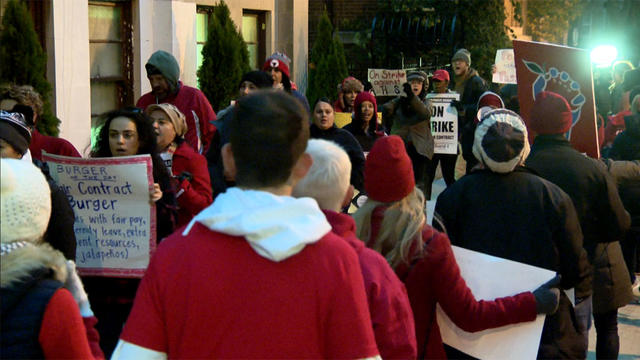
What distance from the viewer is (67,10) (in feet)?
34.8

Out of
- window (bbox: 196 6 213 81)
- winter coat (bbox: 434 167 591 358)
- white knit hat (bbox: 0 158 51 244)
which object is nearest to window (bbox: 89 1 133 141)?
window (bbox: 196 6 213 81)

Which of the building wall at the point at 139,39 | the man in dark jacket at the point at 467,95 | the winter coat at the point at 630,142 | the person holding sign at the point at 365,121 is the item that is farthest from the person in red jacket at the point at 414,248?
the man in dark jacket at the point at 467,95

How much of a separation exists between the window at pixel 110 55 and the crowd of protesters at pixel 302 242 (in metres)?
4.55

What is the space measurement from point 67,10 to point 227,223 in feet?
29.7

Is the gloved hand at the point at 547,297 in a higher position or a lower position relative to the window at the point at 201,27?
lower

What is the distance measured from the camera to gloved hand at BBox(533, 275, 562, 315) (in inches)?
148

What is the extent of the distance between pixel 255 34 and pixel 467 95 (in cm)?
514

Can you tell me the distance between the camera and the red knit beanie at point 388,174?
357 centimetres

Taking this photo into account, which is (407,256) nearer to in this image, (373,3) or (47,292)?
(47,292)

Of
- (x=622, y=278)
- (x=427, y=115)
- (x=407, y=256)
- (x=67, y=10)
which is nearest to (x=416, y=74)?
(x=427, y=115)

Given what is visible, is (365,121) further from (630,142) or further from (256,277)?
(256,277)

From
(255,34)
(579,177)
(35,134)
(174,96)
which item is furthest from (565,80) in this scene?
(255,34)

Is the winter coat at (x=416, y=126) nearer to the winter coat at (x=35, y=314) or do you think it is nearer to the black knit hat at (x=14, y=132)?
the black knit hat at (x=14, y=132)

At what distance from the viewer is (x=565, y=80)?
6.14m
